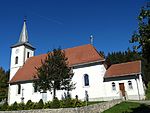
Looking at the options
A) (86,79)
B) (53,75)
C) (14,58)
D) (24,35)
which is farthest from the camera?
(24,35)

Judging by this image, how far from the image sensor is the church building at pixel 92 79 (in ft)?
95.7

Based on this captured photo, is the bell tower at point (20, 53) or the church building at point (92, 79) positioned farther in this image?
the bell tower at point (20, 53)

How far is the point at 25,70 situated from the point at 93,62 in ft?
53.2

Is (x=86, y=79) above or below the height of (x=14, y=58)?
below

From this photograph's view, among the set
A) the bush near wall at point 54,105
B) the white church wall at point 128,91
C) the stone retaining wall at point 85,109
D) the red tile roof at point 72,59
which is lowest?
the stone retaining wall at point 85,109

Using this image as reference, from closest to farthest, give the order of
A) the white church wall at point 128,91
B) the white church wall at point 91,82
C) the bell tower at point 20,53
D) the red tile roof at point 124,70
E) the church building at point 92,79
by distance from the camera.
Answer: the white church wall at point 128,91 → the church building at point 92,79 → the red tile roof at point 124,70 → the white church wall at point 91,82 → the bell tower at point 20,53

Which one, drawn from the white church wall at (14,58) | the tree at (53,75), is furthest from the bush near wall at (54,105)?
the white church wall at (14,58)

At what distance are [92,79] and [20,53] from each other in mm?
20551

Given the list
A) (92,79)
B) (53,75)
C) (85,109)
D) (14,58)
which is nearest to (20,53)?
(14,58)

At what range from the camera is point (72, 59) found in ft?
117

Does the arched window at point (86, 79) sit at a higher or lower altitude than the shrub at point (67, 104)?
higher

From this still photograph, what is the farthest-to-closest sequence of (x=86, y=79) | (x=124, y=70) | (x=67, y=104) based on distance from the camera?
(x=86, y=79) < (x=124, y=70) < (x=67, y=104)

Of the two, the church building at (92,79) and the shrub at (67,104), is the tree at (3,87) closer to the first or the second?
the church building at (92,79)

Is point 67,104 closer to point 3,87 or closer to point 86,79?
point 86,79
